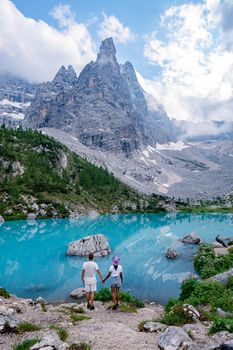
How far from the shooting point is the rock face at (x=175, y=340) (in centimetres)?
1562

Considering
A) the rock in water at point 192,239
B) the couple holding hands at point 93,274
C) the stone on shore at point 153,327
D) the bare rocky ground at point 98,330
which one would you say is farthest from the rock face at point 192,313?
the rock in water at point 192,239

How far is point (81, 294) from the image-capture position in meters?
37.3

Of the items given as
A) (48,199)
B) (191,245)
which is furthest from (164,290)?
(48,199)

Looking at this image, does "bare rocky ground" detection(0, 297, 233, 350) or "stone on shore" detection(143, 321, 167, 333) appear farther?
"stone on shore" detection(143, 321, 167, 333)

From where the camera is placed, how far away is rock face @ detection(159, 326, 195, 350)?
15.6m

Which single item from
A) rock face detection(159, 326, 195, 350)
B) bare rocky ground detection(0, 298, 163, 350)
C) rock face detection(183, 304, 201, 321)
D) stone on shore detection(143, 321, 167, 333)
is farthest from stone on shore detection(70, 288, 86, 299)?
rock face detection(159, 326, 195, 350)

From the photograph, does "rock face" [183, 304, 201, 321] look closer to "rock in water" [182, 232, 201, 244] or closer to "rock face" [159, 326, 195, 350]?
"rock face" [159, 326, 195, 350]

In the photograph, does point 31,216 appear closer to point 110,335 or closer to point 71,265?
point 71,265

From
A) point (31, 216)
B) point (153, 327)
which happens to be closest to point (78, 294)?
point (153, 327)

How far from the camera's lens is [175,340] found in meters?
16.1

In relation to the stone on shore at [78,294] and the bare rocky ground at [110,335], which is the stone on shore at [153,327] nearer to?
the bare rocky ground at [110,335]

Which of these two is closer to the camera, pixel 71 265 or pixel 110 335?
pixel 110 335

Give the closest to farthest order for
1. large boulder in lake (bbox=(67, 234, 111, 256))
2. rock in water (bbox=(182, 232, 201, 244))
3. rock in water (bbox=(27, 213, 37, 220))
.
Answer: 1. large boulder in lake (bbox=(67, 234, 111, 256))
2. rock in water (bbox=(182, 232, 201, 244))
3. rock in water (bbox=(27, 213, 37, 220))

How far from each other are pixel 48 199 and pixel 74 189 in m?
34.5
